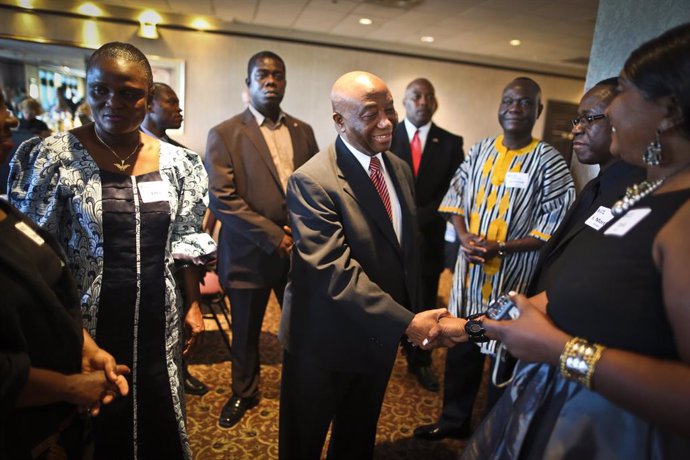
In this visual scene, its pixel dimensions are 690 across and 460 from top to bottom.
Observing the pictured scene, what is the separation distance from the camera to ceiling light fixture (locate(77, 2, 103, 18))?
22.0ft

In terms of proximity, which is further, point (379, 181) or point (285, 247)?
point (285, 247)

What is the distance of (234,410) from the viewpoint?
8.84 ft

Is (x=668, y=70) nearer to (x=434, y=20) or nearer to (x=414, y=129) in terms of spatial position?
(x=414, y=129)

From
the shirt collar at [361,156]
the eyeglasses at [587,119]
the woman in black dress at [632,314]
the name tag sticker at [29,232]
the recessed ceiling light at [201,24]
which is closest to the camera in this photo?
the woman in black dress at [632,314]

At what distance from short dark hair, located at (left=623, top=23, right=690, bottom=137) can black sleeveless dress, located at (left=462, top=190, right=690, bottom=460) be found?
199mm

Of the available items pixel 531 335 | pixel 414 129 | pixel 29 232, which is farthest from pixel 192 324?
pixel 414 129

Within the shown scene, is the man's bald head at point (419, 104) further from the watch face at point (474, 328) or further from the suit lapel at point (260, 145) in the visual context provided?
the watch face at point (474, 328)

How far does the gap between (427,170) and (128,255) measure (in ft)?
7.97

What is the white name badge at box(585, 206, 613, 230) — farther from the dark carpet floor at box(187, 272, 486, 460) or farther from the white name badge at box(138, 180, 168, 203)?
the dark carpet floor at box(187, 272, 486, 460)

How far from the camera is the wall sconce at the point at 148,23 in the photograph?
695 cm

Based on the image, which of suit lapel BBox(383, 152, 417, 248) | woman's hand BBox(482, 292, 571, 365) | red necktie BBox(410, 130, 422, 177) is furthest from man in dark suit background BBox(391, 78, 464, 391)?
woman's hand BBox(482, 292, 571, 365)

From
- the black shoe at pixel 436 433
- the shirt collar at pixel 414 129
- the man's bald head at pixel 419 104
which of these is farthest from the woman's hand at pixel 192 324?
the man's bald head at pixel 419 104

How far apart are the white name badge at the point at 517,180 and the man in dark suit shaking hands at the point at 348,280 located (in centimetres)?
72

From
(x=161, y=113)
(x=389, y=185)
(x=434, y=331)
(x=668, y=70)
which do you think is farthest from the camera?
(x=161, y=113)
